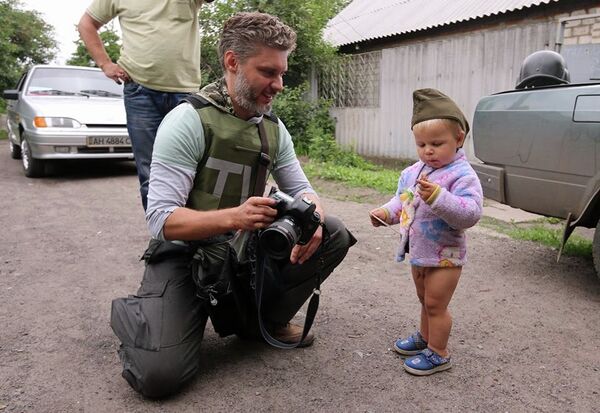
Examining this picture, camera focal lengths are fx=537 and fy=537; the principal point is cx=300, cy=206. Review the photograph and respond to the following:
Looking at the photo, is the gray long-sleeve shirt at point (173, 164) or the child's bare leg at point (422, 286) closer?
the gray long-sleeve shirt at point (173, 164)

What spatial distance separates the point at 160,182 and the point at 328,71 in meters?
9.89

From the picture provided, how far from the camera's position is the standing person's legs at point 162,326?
7.38ft

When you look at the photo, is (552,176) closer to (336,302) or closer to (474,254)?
(474,254)

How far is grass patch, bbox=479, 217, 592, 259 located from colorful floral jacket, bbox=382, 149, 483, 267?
8.30 ft

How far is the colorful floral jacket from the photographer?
221 centimetres

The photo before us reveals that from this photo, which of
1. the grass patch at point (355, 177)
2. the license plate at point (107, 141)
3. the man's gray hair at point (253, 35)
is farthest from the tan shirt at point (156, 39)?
the license plate at point (107, 141)

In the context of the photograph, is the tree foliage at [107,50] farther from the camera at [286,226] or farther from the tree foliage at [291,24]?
the camera at [286,226]

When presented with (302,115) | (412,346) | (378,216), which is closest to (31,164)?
(302,115)

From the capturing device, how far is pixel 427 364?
→ 2.49 metres

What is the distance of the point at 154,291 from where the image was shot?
2.48m

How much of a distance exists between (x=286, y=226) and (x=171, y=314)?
2.37ft

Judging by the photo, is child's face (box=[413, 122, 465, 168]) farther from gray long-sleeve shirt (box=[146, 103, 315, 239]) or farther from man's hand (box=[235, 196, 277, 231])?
gray long-sleeve shirt (box=[146, 103, 315, 239])

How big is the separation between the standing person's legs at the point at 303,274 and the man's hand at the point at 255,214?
0.53 metres

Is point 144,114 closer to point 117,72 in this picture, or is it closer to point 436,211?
point 117,72
